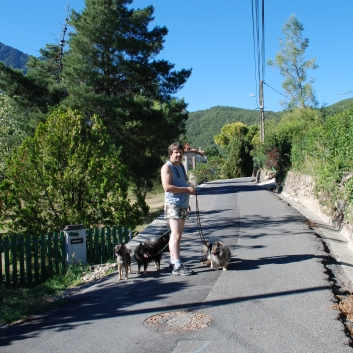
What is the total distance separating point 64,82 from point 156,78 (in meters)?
5.25

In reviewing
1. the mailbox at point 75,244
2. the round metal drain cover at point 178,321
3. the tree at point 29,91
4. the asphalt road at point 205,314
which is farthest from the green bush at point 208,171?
→ the round metal drain cover at point 178,321

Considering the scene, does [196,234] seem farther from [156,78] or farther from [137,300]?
[156,78]

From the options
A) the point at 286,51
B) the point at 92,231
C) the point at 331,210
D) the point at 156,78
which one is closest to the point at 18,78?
the point at 156,78

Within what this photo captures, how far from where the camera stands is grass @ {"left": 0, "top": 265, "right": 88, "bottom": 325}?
5.40m

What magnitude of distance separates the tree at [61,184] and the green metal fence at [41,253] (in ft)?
3.75

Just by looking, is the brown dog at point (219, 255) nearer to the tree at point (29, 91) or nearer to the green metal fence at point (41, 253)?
the green metal fence at point (41, 253)

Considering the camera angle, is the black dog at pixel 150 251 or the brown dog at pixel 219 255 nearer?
the brown dog at pixel 219 255

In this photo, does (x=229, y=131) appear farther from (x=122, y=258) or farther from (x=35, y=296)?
(x=122, y=258)

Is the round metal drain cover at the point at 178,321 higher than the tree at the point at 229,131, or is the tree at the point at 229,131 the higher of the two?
A: the tree at the point at 229,131

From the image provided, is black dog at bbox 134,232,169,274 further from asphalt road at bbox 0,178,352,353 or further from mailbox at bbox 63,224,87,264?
mailbox at bbox 63,224,87,264

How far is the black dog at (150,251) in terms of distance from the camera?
6453 millimetres

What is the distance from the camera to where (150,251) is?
6520mm

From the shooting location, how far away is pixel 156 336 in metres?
4.16

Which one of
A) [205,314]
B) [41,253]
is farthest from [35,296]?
[205,314]
